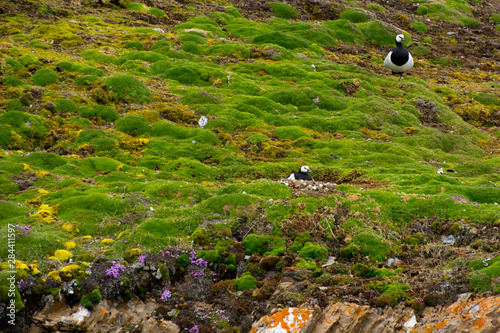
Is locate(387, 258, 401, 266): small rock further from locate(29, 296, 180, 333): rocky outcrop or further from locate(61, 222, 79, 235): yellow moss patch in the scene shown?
locate(61, 222, 79, 235): yellow moss patch

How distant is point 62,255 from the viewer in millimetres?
10438

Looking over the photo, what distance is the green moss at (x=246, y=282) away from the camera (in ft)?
33.8

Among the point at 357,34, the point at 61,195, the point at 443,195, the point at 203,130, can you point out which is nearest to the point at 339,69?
the point at 357,34

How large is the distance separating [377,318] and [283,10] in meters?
56.5

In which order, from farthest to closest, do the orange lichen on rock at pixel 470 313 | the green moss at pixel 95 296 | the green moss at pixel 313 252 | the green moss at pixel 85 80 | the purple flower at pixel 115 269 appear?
the green moss at pixel 85 80 → the green moss at pixel 313 252 → the purple flower at pixel 115 269 → the green moss at pixel 95 296 → the orange lichen on rock at pixel 470 313

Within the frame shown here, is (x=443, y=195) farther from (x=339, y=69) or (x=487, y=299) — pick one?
(x=339, y=69)

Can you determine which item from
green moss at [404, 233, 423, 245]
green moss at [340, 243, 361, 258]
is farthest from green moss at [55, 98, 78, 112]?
green moss at [404, 233, 423, 245]

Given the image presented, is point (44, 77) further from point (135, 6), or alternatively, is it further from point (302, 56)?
point (302, 56)

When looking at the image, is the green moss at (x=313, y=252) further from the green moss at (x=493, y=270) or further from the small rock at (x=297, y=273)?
the green moss at (x=493, y=270)

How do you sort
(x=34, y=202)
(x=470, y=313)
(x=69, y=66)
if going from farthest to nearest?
1. (x=69, y=66)
2. (x=34, y=202)
3. (x=470, y=313)

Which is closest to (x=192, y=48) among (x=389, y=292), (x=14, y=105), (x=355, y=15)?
(x=14, y=105)

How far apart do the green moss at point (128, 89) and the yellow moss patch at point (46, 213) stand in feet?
45.0

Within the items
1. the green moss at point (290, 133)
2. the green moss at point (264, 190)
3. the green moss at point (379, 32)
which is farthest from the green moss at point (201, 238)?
the green moss at point (379, 32)

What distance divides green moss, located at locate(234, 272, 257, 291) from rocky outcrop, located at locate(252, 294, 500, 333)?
4.32ft
